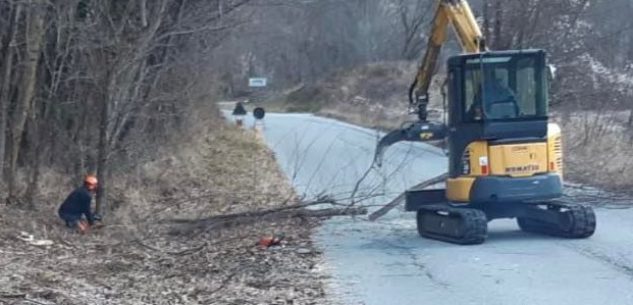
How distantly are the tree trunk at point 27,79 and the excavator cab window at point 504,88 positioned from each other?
739 cm

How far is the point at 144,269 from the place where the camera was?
1762 centimetres

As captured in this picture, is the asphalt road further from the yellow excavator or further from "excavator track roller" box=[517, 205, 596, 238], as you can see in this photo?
the yellow excavator

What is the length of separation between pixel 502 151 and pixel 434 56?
13.0 feet

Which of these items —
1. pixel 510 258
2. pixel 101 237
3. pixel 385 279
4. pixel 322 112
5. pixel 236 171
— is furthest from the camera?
pixel 322 112

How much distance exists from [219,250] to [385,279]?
4101 mm

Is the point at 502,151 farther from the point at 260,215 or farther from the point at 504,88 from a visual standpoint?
the point at 260,215

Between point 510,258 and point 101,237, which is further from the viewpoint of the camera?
point 101,237

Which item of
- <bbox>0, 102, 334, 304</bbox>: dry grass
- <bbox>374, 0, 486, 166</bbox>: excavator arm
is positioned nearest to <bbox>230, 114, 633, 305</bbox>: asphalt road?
<bbox>0, 102, 334, 304</bbox>: dry grass

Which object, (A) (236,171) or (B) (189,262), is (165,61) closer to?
(A) (236,171)

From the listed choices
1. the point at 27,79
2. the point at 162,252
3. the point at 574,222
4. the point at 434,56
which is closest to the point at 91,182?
the point at 27,79

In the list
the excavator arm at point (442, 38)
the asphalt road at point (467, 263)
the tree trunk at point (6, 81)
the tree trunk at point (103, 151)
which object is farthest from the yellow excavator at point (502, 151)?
the tree trunk at point (6, 81)

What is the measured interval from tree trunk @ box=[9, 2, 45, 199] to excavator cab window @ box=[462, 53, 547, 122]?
291 inches

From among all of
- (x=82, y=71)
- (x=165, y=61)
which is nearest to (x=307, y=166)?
(x=165, y=61)

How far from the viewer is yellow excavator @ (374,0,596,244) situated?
19.3 meters
